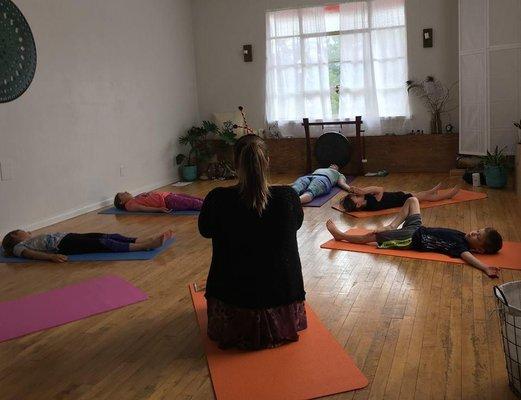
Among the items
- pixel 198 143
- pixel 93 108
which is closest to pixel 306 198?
pixel 93 108

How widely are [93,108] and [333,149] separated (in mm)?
3053

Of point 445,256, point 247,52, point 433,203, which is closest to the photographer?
point 445,256

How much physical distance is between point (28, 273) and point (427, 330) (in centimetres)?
257

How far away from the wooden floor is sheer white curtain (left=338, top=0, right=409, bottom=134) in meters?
3.82

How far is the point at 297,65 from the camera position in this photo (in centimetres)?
768

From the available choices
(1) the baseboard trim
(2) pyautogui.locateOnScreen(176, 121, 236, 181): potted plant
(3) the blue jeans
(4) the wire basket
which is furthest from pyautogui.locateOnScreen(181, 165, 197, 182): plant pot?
(4) the wire basket

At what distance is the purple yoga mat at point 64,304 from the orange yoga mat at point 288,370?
30.8 inches

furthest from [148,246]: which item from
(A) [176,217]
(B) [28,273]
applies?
(A) [176,217]

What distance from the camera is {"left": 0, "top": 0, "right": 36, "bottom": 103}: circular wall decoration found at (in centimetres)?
461

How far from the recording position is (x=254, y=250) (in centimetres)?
223

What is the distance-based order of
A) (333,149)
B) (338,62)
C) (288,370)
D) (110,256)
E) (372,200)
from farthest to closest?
(338,62), (333,149), (372,200), (110,256), (288,370)

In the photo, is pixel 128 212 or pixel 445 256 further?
pixel 128 212

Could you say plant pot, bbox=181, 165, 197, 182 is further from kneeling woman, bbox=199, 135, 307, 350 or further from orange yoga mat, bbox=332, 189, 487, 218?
kneeling woman, bbox=199, 135, 307, 350

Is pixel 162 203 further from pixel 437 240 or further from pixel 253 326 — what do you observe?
pixel 253 326
